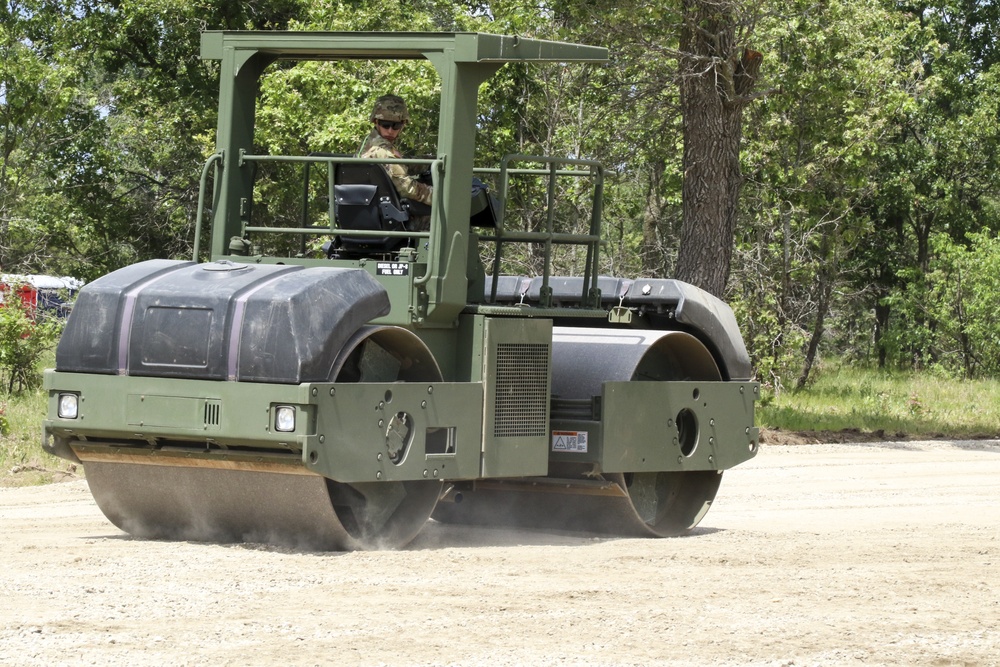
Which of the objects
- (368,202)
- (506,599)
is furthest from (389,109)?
(506,599)

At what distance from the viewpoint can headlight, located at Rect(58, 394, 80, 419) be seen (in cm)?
782

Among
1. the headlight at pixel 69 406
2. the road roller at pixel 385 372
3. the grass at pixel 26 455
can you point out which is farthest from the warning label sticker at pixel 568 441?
the grass at pixel 26 455

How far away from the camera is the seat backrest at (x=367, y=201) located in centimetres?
842

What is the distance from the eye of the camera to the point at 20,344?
664 inches

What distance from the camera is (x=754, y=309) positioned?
22.8m

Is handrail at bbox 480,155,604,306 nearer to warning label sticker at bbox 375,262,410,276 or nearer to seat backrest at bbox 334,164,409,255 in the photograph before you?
seat backrest at bbox 334,164,409,255

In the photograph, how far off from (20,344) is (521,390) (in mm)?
9645

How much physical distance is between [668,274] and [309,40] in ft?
60.8

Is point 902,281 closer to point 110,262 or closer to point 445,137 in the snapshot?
point 110,262

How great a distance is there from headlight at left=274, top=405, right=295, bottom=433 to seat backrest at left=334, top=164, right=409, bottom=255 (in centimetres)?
139

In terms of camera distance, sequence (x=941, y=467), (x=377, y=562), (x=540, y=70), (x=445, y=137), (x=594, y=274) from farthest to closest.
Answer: (x=540, y=70)
(x=941, y=467)
(x=594, y=274)
(x=445, y=137)
(x=377, y=562)

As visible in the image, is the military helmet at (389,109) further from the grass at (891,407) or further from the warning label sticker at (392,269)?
the grass at (891,407)

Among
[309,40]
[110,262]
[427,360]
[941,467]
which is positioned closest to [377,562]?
[427,360]

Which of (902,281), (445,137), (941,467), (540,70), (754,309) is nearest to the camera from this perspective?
(445,137)
